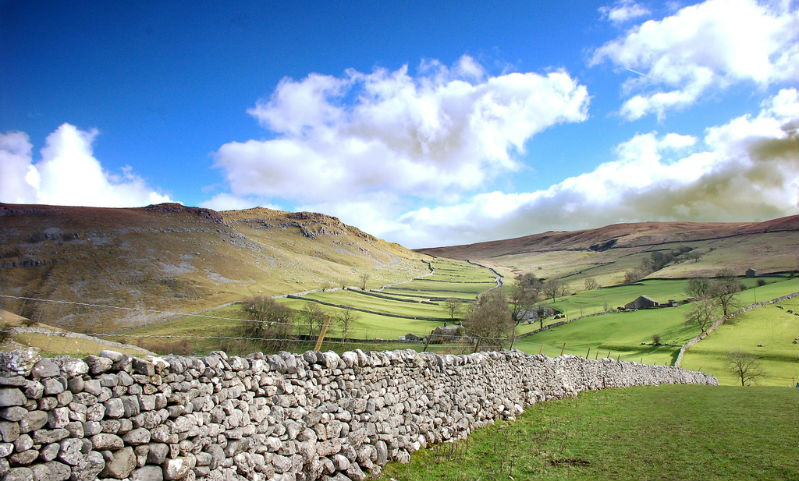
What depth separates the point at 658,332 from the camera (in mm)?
57906

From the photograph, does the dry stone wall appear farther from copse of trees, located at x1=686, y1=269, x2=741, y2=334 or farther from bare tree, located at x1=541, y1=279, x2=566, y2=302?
bare tree, located at x1=541, y1=279, x2=566, y2=302

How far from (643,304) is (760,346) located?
3326 centimetres

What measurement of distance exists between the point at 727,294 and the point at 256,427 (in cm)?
7867

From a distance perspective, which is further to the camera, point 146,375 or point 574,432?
point 574,432

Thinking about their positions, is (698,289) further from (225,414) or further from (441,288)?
(225,414)

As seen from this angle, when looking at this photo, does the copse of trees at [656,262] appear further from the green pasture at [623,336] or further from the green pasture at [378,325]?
the green pasture at [378,325]

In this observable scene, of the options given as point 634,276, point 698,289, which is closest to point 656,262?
point 634,276

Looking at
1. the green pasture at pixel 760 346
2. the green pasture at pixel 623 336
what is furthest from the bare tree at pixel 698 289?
the green pasture at pixel 760 346

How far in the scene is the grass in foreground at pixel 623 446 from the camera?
993 centimetres

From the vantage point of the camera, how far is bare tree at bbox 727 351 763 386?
126 ft

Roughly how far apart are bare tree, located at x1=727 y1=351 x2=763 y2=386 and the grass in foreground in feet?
79.9

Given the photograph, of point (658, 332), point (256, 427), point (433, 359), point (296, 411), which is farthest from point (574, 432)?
point (658, 332)

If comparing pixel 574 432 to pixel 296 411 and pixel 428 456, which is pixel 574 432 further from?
pixel 296 411

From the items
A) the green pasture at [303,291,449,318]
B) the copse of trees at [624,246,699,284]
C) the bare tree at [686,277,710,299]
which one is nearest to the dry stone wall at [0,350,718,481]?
the green pasture at [303,291,449,318]
